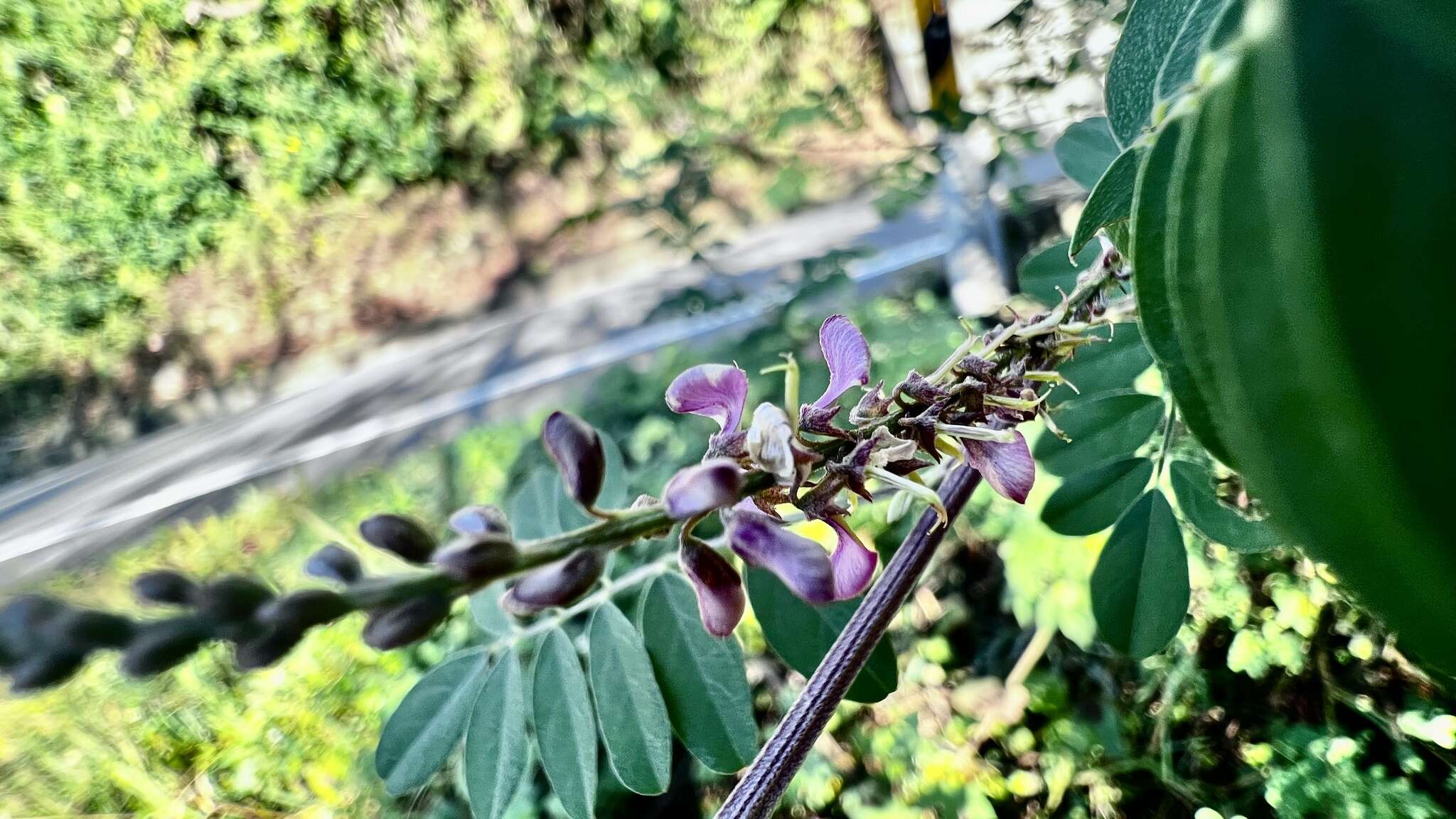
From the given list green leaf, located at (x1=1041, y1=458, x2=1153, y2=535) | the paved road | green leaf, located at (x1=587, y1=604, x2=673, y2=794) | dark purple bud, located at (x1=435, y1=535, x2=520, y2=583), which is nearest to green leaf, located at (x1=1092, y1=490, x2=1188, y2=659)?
green leaf, located at (x1=1041, y1=458, x2=1153, y2=535)

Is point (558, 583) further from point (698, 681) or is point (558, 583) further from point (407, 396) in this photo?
point (407, 396)

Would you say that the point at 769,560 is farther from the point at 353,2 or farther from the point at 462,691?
the point at 353,2

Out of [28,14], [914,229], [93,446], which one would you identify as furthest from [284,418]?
[914,229]

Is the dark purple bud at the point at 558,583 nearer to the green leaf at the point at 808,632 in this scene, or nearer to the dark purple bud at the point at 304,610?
the dark purple bud at the point at 304,610

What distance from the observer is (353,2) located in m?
3.41

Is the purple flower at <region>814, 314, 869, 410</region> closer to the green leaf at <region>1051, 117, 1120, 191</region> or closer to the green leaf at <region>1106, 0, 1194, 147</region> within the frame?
the green leaf at <region>1106, 0, 1194, 147</region>

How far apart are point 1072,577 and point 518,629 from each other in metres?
0.65

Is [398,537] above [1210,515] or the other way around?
above

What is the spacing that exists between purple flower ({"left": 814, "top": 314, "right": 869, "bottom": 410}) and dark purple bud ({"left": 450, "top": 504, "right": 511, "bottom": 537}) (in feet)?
0.35

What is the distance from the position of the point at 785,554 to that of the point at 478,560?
0.26 feet

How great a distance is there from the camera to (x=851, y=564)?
0.78ft

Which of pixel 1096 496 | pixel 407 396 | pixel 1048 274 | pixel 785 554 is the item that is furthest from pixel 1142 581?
pixel 407 396

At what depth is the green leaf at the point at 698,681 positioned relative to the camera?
0.34m

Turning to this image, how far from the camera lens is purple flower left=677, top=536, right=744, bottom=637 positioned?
214 mm
